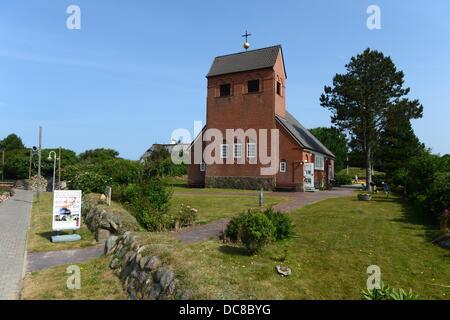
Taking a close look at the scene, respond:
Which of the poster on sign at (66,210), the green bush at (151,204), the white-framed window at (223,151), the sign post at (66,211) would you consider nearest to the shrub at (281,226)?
the green bush at (151,204)

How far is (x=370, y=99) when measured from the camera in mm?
35906

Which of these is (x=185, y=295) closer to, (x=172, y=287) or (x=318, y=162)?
(x=172, y=287)

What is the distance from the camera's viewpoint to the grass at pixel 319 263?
7.18m

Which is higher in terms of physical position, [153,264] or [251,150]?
[251,150]

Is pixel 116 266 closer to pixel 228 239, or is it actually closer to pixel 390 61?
pixel 228 239

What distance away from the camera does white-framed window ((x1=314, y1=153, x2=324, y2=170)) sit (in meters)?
37.3

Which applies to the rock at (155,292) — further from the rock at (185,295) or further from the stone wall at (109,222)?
the stone wall at (109,222)

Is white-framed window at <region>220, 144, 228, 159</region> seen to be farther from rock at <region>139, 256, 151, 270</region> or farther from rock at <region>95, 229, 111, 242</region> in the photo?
rock at <region>139, 256, 151, 270</region>

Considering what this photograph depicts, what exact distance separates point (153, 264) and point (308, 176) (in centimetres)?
2790

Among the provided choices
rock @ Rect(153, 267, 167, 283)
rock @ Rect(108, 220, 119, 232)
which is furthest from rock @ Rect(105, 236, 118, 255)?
rock @ Rect(153, 267, 167, 283)

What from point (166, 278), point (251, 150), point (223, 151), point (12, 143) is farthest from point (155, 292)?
point (12, 143)

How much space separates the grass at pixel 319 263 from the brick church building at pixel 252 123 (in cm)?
1970

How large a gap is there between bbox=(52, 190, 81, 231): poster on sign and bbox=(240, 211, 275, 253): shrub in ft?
28.0
